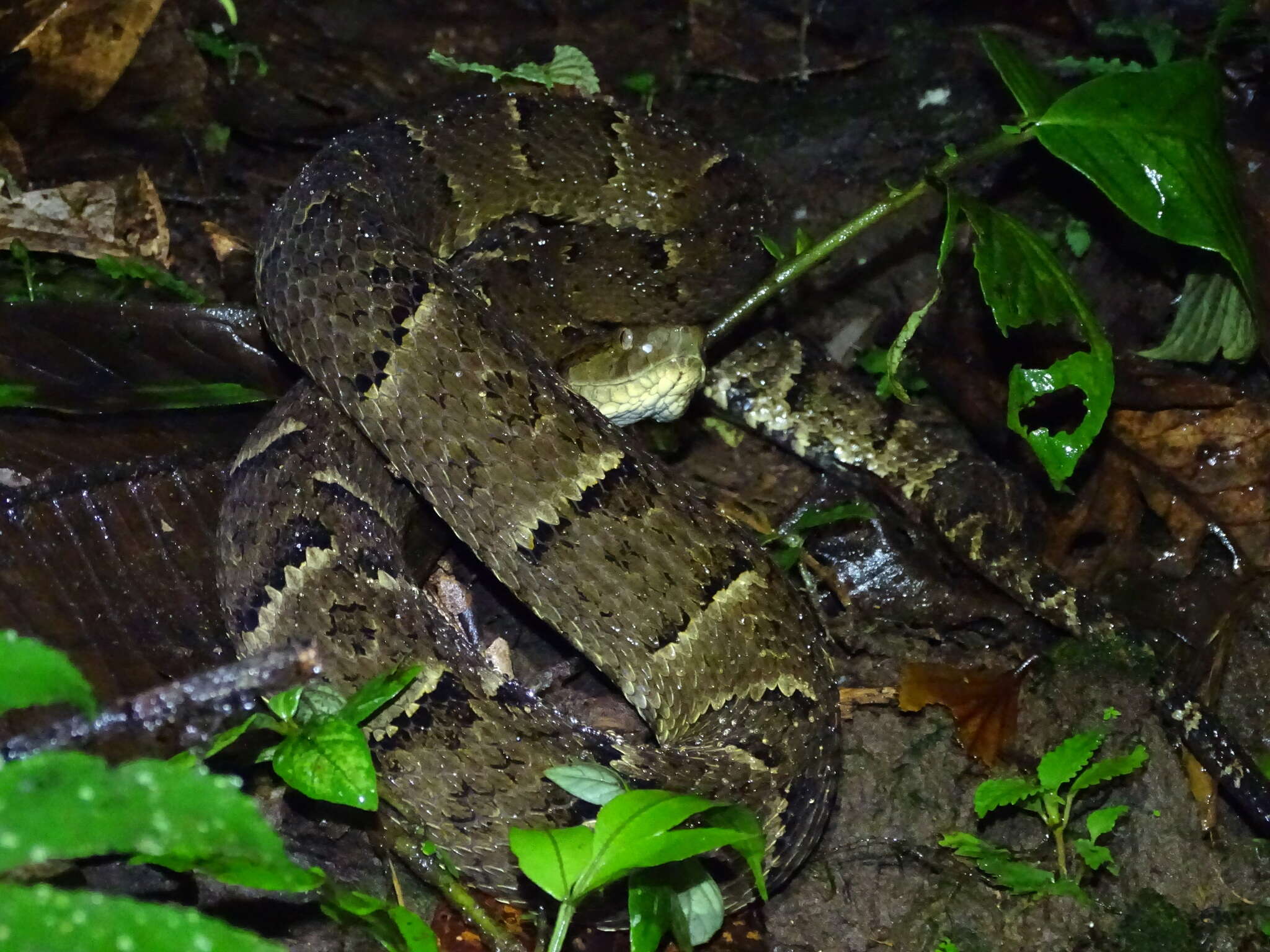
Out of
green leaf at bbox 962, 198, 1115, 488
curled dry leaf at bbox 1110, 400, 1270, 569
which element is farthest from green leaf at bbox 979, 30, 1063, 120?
curled dry leaf at bbox 1110, 400, 1270, 569

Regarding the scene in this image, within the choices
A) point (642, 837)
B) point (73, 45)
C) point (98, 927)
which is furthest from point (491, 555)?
point (73, 45)

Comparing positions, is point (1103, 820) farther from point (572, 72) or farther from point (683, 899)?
point (572, 72)

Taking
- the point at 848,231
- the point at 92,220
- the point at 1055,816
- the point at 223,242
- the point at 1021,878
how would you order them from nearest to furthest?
the point at 1021,878 < the point at 1055,816 < the point at 848,231 < the point at 92,220 < the point at 223,242

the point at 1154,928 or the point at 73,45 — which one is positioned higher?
the point at 73,45

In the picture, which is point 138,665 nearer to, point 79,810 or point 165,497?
point 165,497

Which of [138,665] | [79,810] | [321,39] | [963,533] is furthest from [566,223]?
[79,810]

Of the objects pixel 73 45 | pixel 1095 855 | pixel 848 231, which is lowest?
pixel 1095 855
